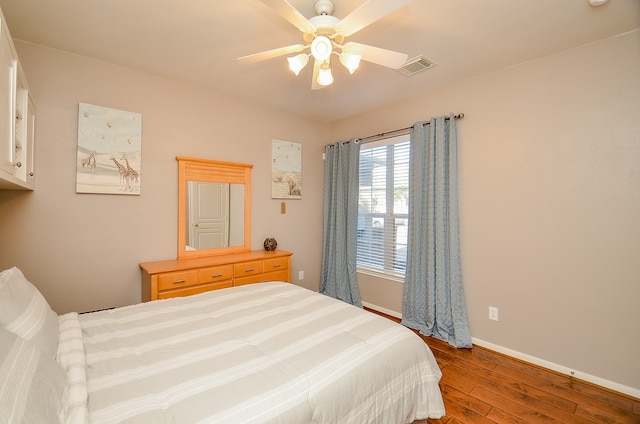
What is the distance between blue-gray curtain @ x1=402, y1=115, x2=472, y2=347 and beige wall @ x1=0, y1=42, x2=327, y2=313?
1.92 meters

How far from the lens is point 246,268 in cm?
297

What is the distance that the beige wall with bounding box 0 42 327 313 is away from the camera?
2.23 metres

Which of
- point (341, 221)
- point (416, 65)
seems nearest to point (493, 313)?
point (341, 221)

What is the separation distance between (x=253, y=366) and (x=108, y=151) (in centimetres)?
239

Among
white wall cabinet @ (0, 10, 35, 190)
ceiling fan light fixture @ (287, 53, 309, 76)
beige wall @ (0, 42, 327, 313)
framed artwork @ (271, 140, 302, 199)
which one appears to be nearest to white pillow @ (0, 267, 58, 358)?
white wall cabinet @ (0, 10, 35, 190)

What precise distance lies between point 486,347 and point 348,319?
1.82 meters

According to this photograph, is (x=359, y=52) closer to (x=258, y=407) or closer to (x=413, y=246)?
(x=258, y=407)

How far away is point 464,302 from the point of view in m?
2.76

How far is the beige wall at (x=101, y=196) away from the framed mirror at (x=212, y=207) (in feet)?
0.29

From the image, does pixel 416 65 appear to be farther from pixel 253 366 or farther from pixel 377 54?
pixel 253 366

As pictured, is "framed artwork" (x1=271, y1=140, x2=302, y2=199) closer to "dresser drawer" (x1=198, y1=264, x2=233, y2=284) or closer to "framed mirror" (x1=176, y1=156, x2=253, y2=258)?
"framed mirror" (x1=176, y1=156, x2=253, y2=258)

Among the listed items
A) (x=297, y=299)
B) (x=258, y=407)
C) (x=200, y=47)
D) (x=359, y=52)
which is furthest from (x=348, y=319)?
(x=200, y=47)

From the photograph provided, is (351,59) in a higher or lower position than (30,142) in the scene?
higher

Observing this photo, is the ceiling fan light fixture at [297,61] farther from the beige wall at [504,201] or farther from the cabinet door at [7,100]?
the beige wall at [504,201]
